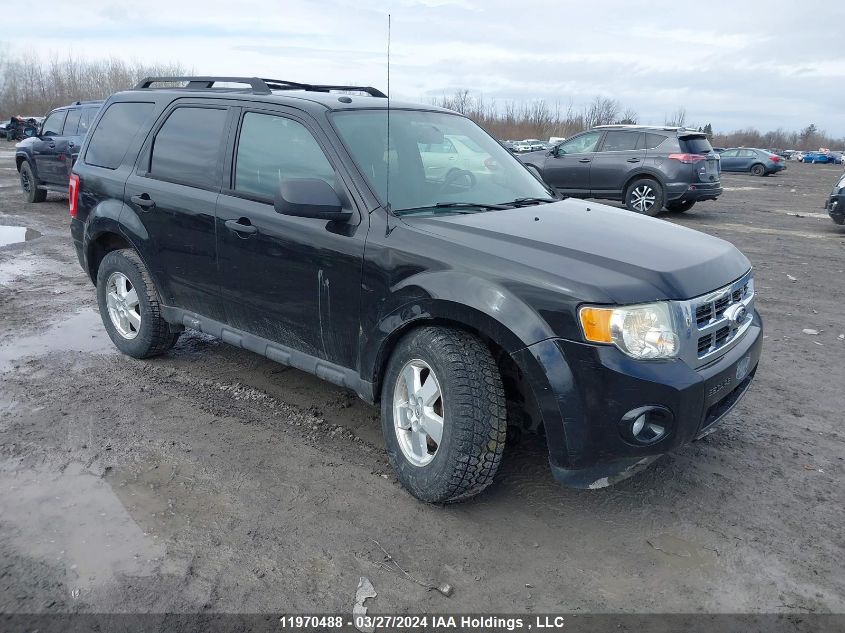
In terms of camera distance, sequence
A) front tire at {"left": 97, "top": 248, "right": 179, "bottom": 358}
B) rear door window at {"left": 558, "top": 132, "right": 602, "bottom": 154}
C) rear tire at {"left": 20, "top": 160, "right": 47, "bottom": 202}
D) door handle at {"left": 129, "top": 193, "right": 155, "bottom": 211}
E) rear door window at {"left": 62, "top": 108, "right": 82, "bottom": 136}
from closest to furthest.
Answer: door handle at {"left": 129, "top": 193, "right": 155, "bottom": 211}
front tire at {"left": 97, "top": 248, "right": 179, "bottom": 358}
rear door window at {"left": 62, "top": 108, "right": 82, "bottom": 136}
rear tire at {"left": 20, "top": 160, "right": 47, "bottom": 202}
rear door window at {"left": 558, "top": 132, "right": 602, "bottom": 154}

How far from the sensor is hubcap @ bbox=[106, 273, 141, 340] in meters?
4.96

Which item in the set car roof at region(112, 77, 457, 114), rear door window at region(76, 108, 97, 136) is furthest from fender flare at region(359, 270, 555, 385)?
rear door window at region(76, 108, 97, 136)

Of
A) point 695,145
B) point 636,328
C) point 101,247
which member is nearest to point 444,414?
point 636,328

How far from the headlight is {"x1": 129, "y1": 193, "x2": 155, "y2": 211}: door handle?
317 centimetres

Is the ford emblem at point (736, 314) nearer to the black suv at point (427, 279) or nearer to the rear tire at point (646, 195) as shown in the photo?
the black suv at point (427, 279)

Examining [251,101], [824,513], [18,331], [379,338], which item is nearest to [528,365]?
[379,338]

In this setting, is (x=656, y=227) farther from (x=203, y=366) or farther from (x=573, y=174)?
(x=573, y=174)

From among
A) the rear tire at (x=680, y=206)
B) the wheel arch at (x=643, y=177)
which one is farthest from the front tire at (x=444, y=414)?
the rear tire at (x=680, y=206)

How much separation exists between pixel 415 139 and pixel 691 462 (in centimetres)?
244

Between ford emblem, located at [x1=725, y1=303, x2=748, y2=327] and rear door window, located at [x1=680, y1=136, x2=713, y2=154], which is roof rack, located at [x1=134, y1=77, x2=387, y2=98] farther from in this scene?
rear door window, located at [x1=680, y1=136, x2=713, y2=154]

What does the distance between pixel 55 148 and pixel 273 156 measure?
36.1 feet

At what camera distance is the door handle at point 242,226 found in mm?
3887

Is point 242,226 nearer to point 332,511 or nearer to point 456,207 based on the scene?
point 456,207

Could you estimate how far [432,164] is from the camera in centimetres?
395
